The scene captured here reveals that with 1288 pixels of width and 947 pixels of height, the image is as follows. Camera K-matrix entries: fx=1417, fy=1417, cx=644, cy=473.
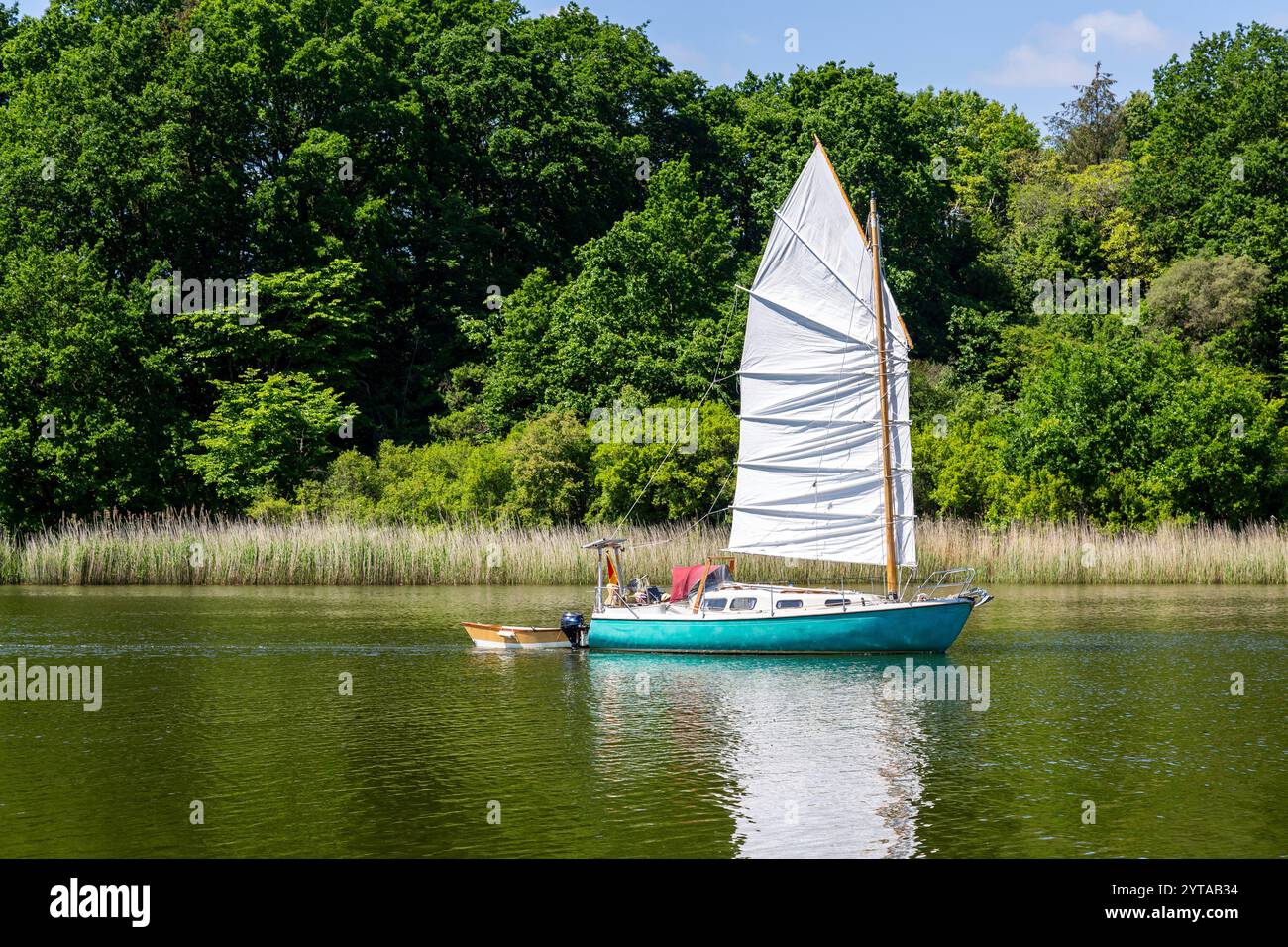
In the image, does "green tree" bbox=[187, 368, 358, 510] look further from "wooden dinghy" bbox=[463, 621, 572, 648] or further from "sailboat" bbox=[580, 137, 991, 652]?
"sailboat" bbox=[580, 137, 991, 652]

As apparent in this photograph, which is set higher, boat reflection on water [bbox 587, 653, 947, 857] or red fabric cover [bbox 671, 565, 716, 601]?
red fabric cover [bbox 671, 565, 716, 601]

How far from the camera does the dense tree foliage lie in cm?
5575

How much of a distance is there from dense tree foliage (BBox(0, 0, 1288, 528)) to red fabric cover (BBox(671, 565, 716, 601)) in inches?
772

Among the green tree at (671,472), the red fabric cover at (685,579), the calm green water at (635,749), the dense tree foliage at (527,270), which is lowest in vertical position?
the calm green water at (635,749)

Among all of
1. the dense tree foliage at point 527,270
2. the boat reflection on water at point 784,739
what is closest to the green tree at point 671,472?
the dense tree foliage at point 527,270

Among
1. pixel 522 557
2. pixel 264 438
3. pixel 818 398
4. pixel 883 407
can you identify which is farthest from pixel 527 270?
pixel 883 407

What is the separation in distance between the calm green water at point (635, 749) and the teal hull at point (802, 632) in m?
0.47

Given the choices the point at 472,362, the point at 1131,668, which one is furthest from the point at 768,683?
the point at 472,362

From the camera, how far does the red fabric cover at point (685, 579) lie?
31250 mm

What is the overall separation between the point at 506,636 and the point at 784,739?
1092 centimetres

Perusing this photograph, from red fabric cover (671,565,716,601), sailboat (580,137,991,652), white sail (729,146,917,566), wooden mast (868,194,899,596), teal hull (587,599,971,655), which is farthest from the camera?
white sail (729,146,917,566)

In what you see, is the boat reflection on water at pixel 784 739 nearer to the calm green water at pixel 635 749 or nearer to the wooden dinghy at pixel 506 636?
the calm green water at pixel 635 749

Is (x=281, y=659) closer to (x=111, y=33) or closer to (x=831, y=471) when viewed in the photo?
(x=831, y=471)

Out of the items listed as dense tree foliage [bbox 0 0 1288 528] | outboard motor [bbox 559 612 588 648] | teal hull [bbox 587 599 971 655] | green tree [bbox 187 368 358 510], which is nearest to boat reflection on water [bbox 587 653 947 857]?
teal hull [bbox 587 599 971 655]
